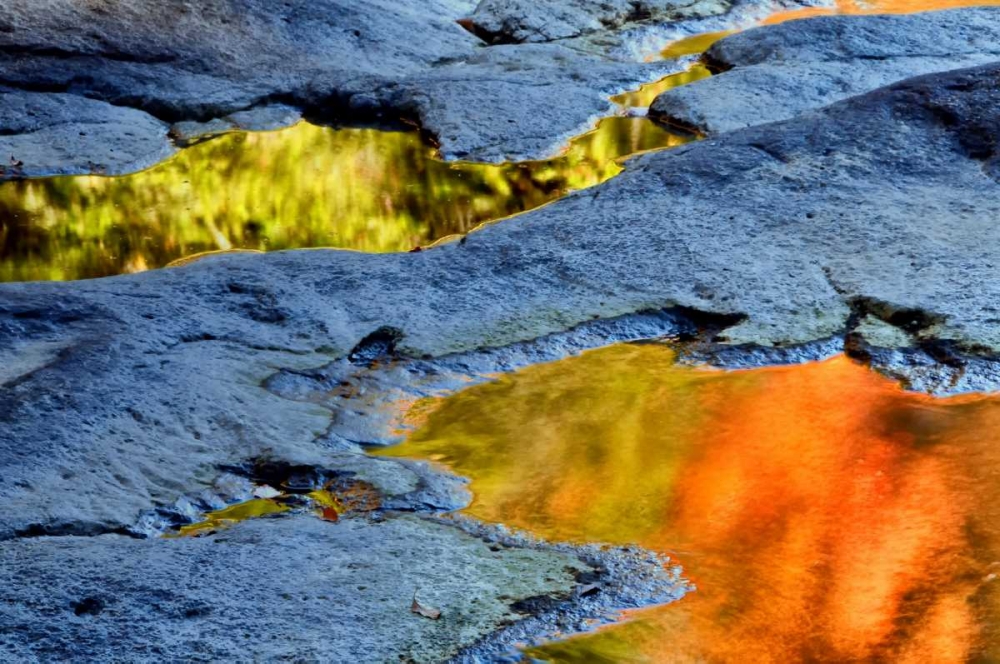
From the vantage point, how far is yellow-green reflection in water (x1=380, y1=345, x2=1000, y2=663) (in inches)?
115

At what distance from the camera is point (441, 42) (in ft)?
25.2

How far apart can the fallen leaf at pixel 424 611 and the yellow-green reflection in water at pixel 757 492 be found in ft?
0.66

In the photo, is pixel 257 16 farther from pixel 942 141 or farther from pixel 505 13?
pixel 942 141

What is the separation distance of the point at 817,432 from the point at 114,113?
13.6 feet

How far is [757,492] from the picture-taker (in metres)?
Result: 3.48

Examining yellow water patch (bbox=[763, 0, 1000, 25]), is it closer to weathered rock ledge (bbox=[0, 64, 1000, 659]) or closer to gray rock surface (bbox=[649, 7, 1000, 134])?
gray rock surface (bbox=[649, 7, 1000, 134])

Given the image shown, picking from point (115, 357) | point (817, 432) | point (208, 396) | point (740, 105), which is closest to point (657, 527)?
point (817, 432)

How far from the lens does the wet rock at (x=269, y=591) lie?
2.64 m

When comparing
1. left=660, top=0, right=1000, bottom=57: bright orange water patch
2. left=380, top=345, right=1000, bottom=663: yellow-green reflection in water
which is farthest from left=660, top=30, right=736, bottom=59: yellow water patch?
left=380, top=345, right=1000, bottom=663: yellow-green reflection in water

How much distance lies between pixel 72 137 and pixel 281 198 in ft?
3.97

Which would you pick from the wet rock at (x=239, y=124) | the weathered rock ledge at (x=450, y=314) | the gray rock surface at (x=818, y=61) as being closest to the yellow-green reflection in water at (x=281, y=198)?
the wet rock at (x=239, y=124)

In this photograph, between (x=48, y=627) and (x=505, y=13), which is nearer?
(x=48, y=627)

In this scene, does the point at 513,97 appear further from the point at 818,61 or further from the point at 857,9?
the point at 857,9

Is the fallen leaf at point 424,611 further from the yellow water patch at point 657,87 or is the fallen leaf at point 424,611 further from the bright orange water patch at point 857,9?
the bright orange water patch at point 857,9
